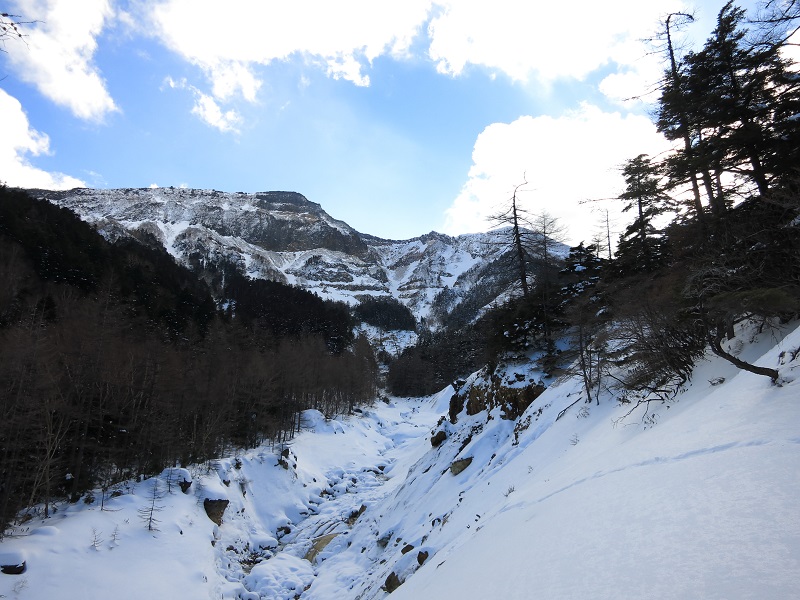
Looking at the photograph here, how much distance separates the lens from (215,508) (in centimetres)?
1966

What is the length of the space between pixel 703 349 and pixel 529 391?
405 inches

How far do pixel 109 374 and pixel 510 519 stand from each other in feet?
79.4

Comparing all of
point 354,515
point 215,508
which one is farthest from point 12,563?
point 354,515

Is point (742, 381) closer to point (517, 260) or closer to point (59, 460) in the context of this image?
point (517, 260)

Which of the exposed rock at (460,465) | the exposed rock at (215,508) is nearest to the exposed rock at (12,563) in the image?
the exposed rock at (215,508)

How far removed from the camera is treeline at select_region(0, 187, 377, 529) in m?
18.1

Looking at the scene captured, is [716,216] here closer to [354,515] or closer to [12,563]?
[354,515]

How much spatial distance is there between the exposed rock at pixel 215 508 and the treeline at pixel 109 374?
18.7 ft

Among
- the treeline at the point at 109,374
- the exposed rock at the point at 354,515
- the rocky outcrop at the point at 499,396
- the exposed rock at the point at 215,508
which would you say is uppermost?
the treeline at the point at 109,374

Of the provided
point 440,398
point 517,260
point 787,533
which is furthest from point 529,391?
point 440,398

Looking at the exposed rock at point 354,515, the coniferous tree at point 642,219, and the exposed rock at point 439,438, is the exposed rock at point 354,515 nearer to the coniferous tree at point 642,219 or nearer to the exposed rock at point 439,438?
the exposed rock at point 439,438

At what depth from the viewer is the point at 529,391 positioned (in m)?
19.2

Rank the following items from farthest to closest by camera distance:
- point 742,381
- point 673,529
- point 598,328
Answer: point 598,328 → point 742,381 → point 673,529

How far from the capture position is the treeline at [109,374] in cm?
1806
